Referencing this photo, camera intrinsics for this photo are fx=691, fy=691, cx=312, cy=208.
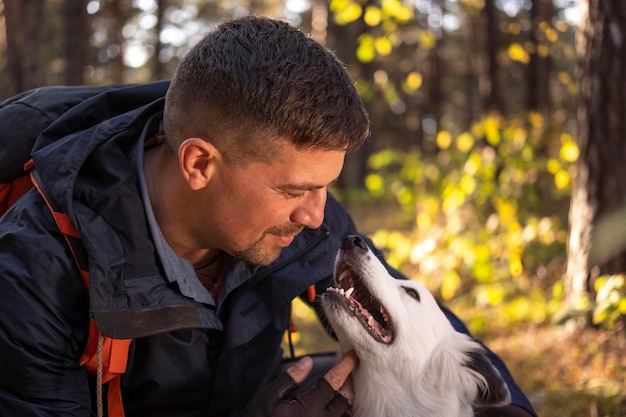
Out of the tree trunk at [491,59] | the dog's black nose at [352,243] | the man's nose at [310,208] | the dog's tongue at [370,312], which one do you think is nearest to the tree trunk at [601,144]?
the dog's tongue at [370,312]

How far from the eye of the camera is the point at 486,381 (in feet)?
9.04

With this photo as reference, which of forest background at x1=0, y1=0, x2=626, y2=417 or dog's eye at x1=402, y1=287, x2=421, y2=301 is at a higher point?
dog's eye at x1=402, y1=287, x2=421, y2=301

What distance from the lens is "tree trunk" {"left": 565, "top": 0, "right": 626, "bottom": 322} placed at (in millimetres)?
4406

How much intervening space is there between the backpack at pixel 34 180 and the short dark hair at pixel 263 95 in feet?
1.87

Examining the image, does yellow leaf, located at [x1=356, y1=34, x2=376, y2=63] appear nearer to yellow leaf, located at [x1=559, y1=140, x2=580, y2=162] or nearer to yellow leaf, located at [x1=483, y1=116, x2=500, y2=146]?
yellow leaf, located at [x1=483, y1=116, x2=500, y2=146]

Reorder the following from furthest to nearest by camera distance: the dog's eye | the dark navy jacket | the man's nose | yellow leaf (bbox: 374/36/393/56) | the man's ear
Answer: yellow leaf (bbox: 374/36/393/56)
the dog's eye
the man's nose
the man's ear
the dark navy jacket

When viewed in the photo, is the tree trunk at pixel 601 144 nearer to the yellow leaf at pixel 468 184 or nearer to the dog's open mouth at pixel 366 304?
the yellow leaf at pixel 468 184

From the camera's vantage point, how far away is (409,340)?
2848 mm

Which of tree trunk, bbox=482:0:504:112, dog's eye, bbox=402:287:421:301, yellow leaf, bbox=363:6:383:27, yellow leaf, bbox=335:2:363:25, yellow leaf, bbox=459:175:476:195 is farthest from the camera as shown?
tree trunk, bbox=482:0:504:112

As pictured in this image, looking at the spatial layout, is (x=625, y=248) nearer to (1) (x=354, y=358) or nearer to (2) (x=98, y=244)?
(1) (x=354, y=358)

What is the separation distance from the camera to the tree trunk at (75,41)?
846cm

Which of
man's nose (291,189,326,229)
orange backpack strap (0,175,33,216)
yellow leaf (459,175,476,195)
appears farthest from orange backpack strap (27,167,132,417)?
yellow leaf (459,175,476,195)

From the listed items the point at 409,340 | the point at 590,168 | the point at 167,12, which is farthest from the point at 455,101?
the point at 409,340

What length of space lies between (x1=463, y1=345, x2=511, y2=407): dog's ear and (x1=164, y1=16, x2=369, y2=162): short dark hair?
107 cm
